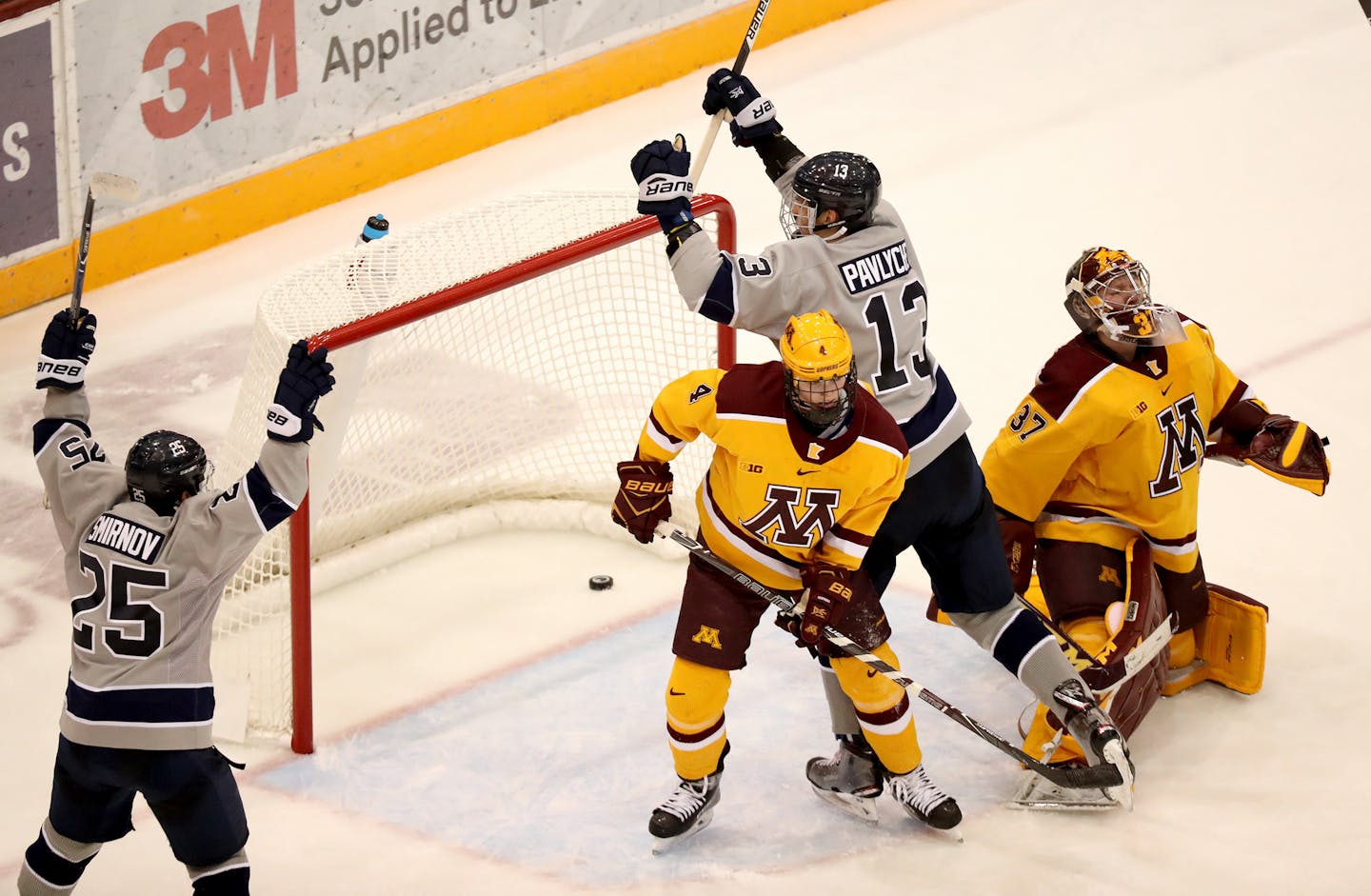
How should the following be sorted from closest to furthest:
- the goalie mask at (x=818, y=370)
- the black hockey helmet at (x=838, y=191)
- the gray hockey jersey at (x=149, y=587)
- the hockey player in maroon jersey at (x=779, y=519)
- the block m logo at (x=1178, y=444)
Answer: the gray hockey jersey at (x=149, y=587), the goalie mask at (x=818, y=370), the hockey player in maroon jersey at (x=779, y=519), the black hockey helmet at (x=838, y=191), the block m logo at (x=1178, y=444)

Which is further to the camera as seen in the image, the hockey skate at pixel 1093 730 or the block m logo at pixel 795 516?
the hockey skate at pixel 1093 730

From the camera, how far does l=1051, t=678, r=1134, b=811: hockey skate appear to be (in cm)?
366

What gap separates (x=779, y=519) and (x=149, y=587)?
1.12 m

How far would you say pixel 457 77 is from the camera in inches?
296

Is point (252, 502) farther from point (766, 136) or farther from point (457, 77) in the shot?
point (457, 77)

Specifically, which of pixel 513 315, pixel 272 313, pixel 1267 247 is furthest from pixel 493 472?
pixel 1267 247

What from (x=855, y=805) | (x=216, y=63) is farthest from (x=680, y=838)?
(x=216, y=63)

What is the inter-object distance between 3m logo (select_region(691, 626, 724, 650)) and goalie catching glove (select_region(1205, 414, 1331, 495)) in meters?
1.34

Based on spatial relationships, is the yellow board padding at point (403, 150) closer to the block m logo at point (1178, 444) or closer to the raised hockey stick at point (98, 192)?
the raised hockey stick at point (98, 192)

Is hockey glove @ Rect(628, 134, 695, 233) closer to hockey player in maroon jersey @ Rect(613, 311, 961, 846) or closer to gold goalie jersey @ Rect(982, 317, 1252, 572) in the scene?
Answer: hockey player in maroon jersey @ Rect(613, 311, 961, 846)

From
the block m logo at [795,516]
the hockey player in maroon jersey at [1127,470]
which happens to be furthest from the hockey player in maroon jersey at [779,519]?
the hockey player in maroon jersey at [1127,470]

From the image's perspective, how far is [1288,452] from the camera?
159 inches

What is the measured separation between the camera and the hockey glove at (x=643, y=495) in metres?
3.56

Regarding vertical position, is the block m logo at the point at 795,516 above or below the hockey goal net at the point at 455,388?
above
